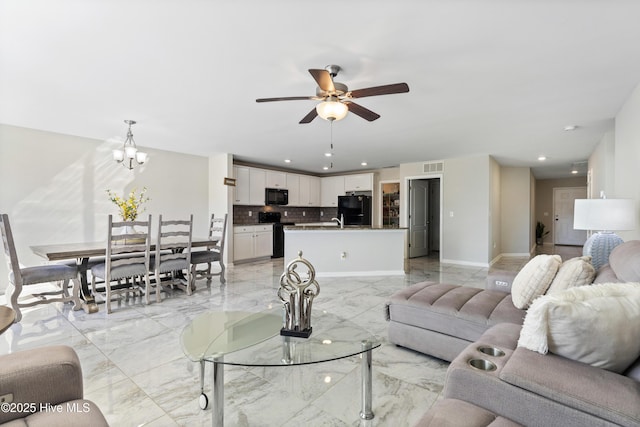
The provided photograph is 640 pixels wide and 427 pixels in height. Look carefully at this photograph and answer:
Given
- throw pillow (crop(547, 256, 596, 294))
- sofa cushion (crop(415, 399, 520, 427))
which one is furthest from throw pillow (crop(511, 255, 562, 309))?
sofa cushion (crop(415, 399, 520, 427))

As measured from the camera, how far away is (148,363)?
2307 millimetres

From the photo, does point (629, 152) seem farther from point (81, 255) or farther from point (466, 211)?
point (81, 255)

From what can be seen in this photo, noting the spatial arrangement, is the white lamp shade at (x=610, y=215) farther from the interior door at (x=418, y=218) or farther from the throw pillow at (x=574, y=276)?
the interior door at (x=418, y=218)

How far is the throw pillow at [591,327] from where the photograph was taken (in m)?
1.11

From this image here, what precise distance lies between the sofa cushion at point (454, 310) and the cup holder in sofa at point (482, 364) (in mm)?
896

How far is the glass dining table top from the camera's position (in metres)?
1.58

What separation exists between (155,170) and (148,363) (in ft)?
14.1

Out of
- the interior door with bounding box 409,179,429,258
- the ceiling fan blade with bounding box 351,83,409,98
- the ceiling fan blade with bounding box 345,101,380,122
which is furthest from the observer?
the interior door with bounding box 409,179,429,258

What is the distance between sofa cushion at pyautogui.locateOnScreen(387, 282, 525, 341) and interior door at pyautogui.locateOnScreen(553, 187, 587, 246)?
9.86 m

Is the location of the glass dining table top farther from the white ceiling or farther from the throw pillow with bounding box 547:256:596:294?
the white ceiling

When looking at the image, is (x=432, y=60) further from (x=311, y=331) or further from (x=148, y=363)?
(x=148, y=363)

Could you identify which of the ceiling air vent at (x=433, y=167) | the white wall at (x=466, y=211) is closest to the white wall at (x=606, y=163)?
the white wall at (x=466, y=211)

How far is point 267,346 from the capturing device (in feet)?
5.61

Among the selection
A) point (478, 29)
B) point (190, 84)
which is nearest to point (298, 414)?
point (478, 29)
